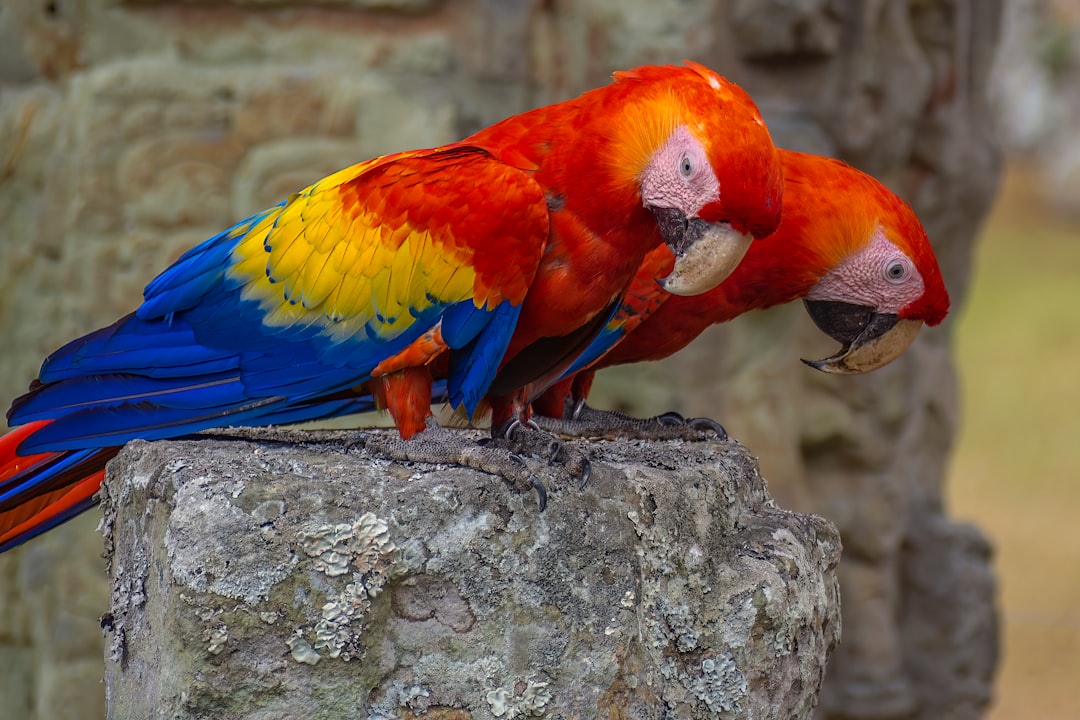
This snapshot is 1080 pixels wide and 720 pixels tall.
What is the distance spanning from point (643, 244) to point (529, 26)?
5.65 feet

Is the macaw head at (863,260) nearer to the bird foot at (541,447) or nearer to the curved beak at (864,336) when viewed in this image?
the curved beak at (864,336)

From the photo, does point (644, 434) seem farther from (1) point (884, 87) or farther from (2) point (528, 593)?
(1) point (884, 87)

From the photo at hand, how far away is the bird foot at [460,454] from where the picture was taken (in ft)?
5.45

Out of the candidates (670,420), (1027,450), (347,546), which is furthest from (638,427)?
(1027,450)

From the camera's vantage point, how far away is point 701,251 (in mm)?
1668

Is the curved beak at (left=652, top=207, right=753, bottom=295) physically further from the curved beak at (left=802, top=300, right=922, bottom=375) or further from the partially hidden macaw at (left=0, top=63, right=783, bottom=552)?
the curved beak at (left=802, top=300, right=922, bottom=375)

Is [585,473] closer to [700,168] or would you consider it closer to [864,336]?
[700,168]

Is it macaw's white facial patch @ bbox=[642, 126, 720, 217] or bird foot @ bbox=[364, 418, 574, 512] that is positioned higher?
macaw's white facial patch @ bbox=[642, 126, 720, 217]

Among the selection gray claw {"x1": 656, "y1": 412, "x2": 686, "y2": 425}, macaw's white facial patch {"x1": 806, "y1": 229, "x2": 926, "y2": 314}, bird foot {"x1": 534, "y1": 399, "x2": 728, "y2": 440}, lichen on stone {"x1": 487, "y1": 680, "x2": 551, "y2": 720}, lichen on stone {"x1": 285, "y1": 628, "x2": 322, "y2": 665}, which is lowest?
lichen on stone {"x1": 487, "y1": 680, "x2": 551, "y2": 720}

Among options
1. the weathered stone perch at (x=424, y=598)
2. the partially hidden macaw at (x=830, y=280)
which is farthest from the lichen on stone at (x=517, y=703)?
the partially hidden macaw at (x=830, y=280)

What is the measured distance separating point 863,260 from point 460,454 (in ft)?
2.59

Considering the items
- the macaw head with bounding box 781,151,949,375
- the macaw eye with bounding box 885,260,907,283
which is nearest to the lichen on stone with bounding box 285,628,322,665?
the macaw head with bounding box 781,151,949,375

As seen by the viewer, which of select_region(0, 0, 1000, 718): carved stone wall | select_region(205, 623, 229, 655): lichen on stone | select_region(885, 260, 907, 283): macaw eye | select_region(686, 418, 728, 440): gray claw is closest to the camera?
select_region(205, 623, 229, 655): lichen on stone

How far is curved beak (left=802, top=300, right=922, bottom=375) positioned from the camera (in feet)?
7.07
